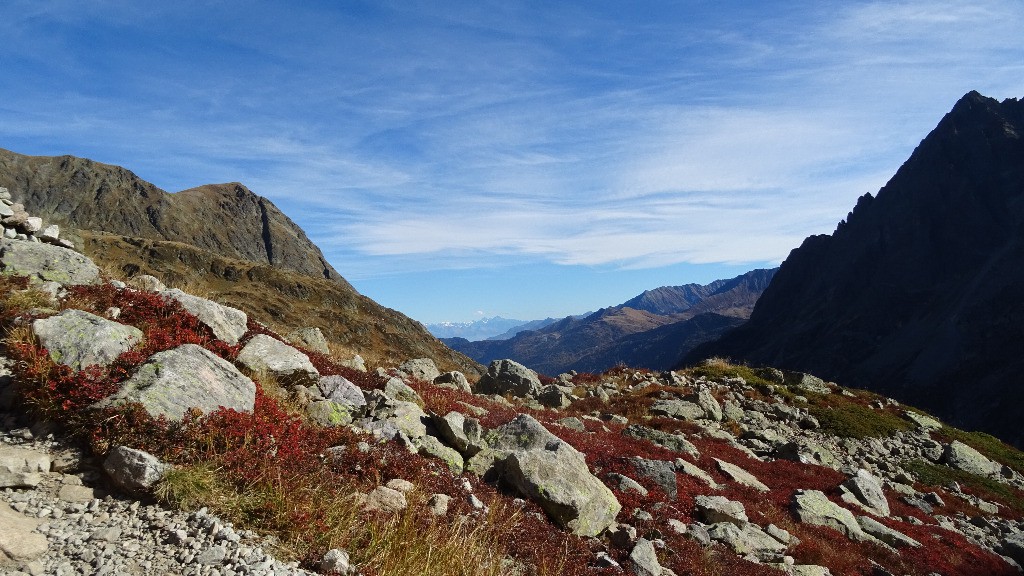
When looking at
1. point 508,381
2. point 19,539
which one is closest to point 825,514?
point 508,381

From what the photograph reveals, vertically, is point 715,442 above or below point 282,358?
below

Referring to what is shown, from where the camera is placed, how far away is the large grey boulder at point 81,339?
784cm

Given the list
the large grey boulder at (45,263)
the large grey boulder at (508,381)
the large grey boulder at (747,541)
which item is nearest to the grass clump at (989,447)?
the large grey boulder at (508,381)

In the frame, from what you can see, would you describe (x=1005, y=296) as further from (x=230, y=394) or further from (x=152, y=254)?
(x=152, y=254)

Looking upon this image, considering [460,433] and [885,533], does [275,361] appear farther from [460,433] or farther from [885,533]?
[885,533]

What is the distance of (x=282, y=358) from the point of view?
11.9 meters

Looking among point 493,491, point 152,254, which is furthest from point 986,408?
point 152,254

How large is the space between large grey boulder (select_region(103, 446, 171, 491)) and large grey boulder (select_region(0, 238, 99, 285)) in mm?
8181

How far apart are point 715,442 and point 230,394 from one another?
18209 millimetres

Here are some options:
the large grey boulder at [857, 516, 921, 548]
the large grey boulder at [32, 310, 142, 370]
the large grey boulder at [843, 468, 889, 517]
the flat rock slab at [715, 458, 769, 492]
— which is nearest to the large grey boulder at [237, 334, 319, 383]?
the large grey boulder at [32, 310, 142, 370]

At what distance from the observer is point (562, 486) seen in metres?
9.45

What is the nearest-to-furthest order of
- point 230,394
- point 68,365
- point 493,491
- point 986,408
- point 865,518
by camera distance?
point 68,365 → point 230,394 → point 493,491 → point 865,518 → point 986,408

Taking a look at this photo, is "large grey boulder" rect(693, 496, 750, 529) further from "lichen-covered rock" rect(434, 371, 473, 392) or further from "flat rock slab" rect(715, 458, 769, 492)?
"lichen-covered rock" rect(434, 371, 473, 392)

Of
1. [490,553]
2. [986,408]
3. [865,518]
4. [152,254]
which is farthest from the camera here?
[152,254]
